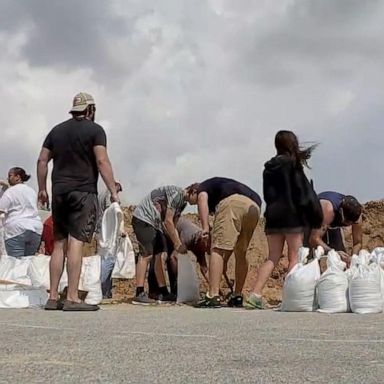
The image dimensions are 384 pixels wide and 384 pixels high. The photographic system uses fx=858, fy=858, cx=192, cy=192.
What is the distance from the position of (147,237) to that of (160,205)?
0.43 m

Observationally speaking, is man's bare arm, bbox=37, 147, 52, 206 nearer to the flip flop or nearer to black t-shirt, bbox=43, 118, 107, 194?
black t-shirt, bbox=43, 118, 107, 194

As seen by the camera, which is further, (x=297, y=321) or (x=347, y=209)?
(x=347, y=209)

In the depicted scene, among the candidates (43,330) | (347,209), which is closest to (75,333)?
(43,330)

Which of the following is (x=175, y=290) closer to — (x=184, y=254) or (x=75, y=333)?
(x=184, y=254)

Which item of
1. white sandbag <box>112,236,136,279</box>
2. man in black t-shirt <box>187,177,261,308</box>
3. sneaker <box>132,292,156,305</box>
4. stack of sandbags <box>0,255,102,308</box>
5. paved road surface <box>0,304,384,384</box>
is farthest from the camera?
white sandbag <box>112,236,136,279</box>

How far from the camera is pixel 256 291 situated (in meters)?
8.55

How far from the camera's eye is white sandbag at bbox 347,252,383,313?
7.73 m

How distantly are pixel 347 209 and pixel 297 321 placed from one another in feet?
10.2

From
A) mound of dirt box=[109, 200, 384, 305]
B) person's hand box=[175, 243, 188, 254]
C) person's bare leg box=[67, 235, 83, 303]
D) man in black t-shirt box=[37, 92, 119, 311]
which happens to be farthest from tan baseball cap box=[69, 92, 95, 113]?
mound of dirt box=[109, 200, 384, 305]

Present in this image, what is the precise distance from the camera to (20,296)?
902 centimetres

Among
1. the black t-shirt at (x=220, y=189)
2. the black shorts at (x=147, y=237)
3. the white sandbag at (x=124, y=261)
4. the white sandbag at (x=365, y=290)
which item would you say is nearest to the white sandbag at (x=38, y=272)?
the white sandbag at (x=124, y=261)

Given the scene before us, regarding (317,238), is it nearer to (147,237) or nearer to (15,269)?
(147,237)

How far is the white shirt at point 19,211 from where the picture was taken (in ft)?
33.3

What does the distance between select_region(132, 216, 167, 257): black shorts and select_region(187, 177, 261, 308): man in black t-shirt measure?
71cm
